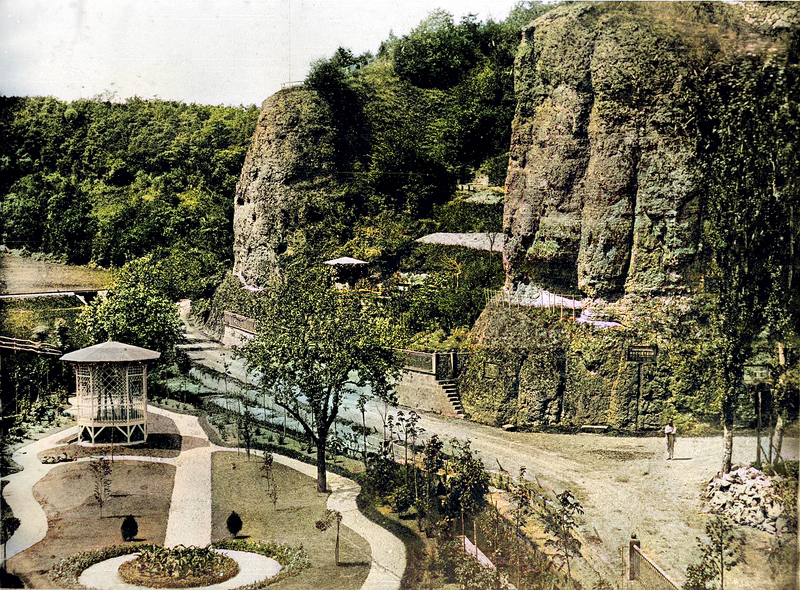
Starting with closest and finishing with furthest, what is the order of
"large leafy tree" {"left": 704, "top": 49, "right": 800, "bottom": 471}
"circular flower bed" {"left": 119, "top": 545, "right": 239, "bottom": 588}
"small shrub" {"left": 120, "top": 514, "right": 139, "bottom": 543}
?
"circular flower bed" {"left": 119, "top": 545, "right": 239, "bottom": 588} < "small shrub" {"left": 120, "top": 514, "right": 139, "bottom": 543} < "large leafy tree" {"left": 704, "top": 49, "right": 800, "bottom": 471}

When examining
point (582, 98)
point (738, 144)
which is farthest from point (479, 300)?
point (738, 144)

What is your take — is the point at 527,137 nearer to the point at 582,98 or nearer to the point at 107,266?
the point at 582,98

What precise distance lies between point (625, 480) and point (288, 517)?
2.71 m

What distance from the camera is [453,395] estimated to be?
7.32 metres

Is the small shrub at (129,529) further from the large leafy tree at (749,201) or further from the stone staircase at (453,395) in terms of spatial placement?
the large leafy tree at (749,201)

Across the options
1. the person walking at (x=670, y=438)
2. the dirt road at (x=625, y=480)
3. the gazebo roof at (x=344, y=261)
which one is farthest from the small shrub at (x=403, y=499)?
the person walking at (x=670, y=438)

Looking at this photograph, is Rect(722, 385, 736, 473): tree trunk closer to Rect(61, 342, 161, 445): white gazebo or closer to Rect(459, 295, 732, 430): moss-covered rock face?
Rect(459, 295, 732, 430): moss-covered rock face

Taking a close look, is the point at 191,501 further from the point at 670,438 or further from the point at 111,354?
the point at 670,438

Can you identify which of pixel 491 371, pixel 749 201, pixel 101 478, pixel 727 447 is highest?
pixel 749 201

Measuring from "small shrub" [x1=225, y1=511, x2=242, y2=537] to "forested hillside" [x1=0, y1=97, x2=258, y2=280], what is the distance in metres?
2.27

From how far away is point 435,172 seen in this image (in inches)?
314

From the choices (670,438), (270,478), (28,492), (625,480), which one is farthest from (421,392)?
(28,492)

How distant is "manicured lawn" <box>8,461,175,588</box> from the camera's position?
6.78 metres

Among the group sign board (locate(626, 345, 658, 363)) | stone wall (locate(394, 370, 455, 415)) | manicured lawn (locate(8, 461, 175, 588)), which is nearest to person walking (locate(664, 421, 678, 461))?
sign board (locate(626, 345, 658, 363))
